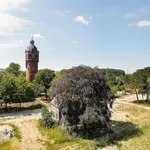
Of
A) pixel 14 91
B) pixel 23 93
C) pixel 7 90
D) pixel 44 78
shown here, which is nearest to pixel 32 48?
pixel 44 78

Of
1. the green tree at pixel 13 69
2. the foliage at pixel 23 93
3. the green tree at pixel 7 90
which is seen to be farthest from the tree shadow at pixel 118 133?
the green tree at pixel 13 69

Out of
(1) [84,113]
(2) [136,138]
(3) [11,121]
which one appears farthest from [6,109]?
(2) [136,138]

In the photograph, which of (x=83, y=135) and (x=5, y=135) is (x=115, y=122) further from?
(x=5, y=135)

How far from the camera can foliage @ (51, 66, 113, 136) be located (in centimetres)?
2136

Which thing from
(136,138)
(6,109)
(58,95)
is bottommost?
(136,138)

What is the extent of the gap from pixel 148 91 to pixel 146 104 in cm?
346

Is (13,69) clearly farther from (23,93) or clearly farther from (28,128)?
(28,128)

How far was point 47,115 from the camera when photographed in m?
26.3

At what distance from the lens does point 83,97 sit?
851 inches

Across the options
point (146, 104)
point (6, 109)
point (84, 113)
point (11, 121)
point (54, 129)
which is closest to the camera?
point (84, 113)

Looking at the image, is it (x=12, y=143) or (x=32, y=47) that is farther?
(x=32, y=47)

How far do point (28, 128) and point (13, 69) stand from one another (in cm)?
6975

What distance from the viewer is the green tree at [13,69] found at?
288 ft

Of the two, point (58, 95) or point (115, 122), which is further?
point (115, 122)
